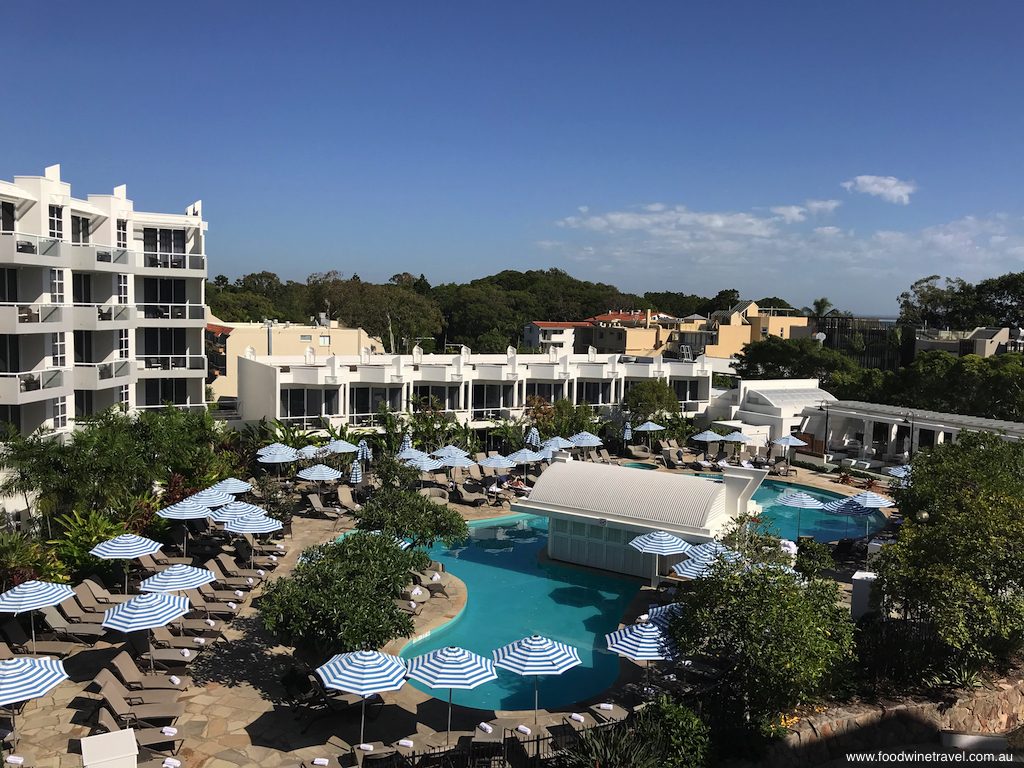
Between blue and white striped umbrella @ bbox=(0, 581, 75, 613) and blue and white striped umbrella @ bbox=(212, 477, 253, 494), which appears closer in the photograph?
blue and white striped umbrella @ bbox=(0, 581, 75, 613)

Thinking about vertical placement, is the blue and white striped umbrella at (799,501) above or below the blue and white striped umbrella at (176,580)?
below

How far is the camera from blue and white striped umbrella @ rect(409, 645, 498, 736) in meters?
12.9

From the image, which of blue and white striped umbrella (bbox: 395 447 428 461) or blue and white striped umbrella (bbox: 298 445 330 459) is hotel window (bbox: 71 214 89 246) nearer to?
blue and white striped umbrella (bbox: 298 445 330 459)

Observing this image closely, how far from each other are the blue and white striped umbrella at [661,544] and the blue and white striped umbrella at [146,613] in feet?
35.8

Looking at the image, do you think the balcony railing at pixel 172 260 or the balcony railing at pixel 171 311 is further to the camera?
the balcony railing at pixel 171 311

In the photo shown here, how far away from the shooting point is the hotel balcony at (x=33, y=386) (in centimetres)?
2261

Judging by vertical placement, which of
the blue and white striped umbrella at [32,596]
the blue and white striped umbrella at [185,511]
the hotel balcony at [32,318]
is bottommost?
the blue and white striped umbrella at [32,596]

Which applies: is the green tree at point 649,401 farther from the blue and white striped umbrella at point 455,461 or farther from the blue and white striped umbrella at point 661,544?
the blue and white striped umbrella at point 661,544

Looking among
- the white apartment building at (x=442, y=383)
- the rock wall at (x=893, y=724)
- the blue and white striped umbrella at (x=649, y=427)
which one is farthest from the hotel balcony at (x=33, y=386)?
the blue and white striped umbrella at (x=649, y=427)

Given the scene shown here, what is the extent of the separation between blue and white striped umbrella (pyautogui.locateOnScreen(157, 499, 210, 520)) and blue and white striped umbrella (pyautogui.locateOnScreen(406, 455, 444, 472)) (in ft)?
29.7

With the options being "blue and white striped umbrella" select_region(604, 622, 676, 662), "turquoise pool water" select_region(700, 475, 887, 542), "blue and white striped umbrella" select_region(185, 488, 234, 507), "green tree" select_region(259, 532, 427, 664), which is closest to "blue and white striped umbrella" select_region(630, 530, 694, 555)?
"blue and white striped umbrella" select_region(604, 622, 676, 662)

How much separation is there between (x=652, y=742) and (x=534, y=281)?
119 metres

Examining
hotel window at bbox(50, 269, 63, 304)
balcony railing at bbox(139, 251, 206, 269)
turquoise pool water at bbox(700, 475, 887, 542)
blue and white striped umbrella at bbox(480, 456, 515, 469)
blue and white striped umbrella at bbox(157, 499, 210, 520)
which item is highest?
balcony railing at bbox(139, 251, 206, 269)

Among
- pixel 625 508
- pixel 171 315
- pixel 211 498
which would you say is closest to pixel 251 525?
pixel 211 498
